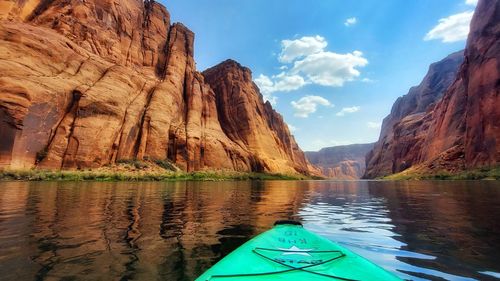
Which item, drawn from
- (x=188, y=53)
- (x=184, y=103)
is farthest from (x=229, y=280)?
(x=188, y=53)

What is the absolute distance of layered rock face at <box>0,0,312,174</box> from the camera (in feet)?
162

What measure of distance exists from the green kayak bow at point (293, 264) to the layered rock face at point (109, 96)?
50.4m

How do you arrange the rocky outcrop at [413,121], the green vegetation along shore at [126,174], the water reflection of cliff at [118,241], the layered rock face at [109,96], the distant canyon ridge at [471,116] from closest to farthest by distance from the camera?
the water reflection of cliff at [118,241], the green vegetation along shore at [126,174], the layered rock face at [109,96], the distant canyon ridge at [471,116], the rocky outcrop at [413,121]

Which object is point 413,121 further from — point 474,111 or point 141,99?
point 141,99

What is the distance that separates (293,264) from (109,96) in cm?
6504

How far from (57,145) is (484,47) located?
99206 millimetres

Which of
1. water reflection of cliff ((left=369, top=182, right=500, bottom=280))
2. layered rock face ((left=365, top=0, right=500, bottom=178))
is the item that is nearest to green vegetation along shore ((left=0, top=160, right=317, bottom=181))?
water reflection of cliff ((left=369, top=182, right=500, bottom=280))

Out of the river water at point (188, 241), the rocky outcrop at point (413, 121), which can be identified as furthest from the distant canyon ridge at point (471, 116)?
the river water at point (188, 241)

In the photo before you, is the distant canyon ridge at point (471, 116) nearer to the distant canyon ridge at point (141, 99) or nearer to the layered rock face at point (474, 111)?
the layered rock face at point (474, 111)

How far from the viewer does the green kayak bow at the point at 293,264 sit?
4.09 m

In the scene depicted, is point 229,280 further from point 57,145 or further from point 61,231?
point 57,145

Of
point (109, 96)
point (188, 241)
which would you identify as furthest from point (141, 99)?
point (188, 241)

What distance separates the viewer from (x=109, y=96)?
62.1 m

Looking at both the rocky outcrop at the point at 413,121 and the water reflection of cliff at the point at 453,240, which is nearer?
the water reflection of cliff at the point at 453,240
